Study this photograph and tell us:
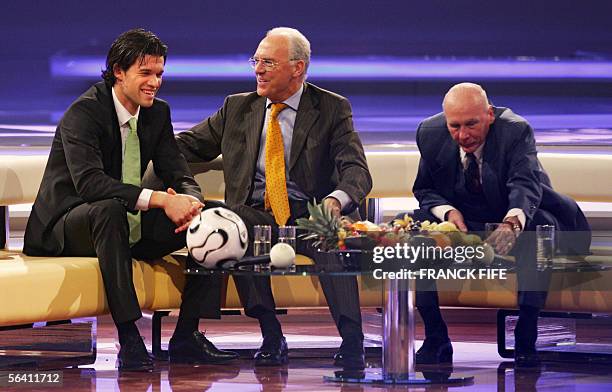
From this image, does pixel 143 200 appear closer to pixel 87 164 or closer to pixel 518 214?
pixel 87 164

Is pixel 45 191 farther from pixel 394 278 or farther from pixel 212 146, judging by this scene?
pixel 394 278

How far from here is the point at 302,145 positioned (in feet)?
14.3

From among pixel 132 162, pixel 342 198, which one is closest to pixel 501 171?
pixel 342 198

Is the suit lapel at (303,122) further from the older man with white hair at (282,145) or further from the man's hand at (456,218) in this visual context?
the man's hand at (456,218)

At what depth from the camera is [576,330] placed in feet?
13.8

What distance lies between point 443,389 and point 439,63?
244 centimetres

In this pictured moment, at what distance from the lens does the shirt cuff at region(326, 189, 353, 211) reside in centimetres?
417

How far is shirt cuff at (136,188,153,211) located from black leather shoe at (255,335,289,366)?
0.62 meters

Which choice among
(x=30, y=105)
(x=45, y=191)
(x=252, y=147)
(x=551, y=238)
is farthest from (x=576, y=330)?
(x=30, y=105)

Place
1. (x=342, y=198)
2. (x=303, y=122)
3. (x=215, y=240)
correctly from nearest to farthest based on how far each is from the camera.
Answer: (x=215, y=240)
(x=342, y=198)
(x=303, y=122)

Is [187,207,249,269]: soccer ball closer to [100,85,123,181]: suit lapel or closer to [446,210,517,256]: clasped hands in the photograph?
[100,85,123,181]: suit lapel

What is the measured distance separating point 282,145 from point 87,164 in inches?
30.5

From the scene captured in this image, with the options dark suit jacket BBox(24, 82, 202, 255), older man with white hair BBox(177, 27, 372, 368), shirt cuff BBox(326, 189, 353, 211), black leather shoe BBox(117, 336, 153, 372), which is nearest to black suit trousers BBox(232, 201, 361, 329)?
older man with white hair BBox(177, 27, 372, 368)

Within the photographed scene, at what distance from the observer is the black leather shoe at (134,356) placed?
3812 millimetres
